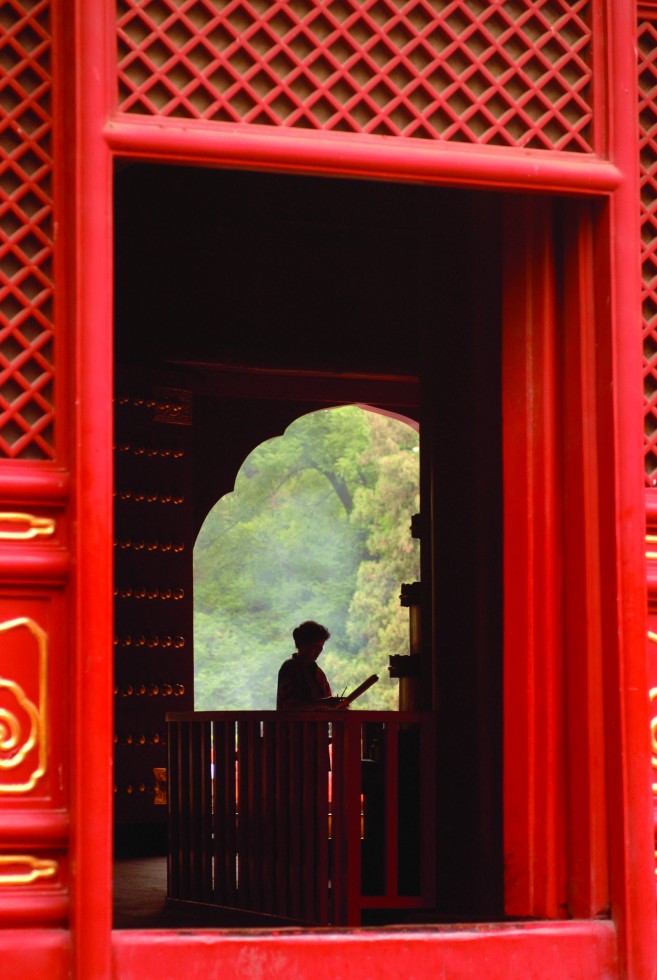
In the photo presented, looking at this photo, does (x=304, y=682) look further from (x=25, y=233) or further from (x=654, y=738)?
(x=25, y=233)

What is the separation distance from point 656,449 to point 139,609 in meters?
5.00

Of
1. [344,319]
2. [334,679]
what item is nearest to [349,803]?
[344,319]

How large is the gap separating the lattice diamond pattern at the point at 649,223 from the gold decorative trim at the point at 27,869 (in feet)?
6.80

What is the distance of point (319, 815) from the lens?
6.40 metres

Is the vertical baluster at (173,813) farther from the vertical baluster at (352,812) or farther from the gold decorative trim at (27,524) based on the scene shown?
the gold decorative trim at (27,524)

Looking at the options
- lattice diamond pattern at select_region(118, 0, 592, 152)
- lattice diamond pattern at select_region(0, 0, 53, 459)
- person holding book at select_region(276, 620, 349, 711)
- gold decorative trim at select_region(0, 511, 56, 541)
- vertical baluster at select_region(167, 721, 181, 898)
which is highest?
lattice diamond pattern at select_region(118, 0, 592, 152)

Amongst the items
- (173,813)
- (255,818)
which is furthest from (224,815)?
(173,813)

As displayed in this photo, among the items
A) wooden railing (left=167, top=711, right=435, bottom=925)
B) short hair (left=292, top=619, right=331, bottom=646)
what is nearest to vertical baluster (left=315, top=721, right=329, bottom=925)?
wooden railing (left=167, top=711, right=435, bottom=925)

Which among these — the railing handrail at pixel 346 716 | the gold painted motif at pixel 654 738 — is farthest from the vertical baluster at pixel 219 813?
the gold painted motif at pixel 654 738

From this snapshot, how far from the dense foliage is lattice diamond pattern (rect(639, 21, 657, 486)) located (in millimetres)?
23890

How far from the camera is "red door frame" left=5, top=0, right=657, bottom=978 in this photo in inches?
164

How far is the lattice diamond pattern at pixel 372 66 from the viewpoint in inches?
171

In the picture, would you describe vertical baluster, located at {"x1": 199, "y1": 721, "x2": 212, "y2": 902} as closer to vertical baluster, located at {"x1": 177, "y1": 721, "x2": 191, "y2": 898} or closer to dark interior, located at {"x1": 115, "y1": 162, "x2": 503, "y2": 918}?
vertical baluster, located at {"x1": 177, "y1": 721, "x2": 191, "y2": 898}

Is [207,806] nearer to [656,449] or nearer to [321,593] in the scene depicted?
[656,449]
